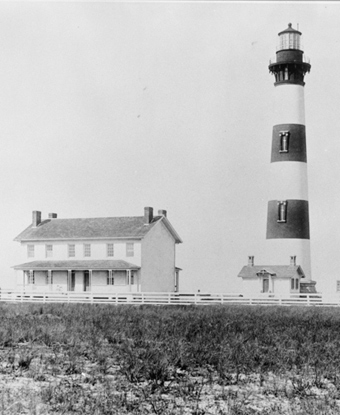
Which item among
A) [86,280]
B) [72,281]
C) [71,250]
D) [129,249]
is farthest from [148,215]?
[72,281]

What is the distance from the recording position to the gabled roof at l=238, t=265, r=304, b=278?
127 feet

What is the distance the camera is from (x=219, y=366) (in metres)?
9.88

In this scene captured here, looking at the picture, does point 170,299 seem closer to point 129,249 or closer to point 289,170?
point 129,249

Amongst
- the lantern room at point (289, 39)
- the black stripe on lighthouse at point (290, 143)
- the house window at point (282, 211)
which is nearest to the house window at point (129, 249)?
the house window at point (282, 211)

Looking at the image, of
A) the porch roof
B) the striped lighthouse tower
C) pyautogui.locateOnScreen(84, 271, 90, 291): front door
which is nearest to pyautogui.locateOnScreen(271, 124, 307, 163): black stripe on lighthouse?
the striped lighthouse tower

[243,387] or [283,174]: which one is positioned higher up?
[283,174]

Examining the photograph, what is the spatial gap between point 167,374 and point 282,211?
30307mm

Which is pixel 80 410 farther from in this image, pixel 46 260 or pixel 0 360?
pixel 46 260

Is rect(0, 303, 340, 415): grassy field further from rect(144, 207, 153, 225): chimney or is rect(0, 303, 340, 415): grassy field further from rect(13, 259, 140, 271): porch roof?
rect(144, 207, 153, 225): chimney

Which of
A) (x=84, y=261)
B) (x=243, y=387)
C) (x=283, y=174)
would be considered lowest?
(x=243, y=387)

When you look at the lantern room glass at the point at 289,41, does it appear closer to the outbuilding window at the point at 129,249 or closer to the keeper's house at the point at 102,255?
the keeper's house at the point at 102,255

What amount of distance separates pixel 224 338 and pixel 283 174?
1056 inches

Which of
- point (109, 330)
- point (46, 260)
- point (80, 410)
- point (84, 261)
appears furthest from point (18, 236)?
point (80, 410)

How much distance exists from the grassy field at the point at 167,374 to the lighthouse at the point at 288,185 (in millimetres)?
24458
